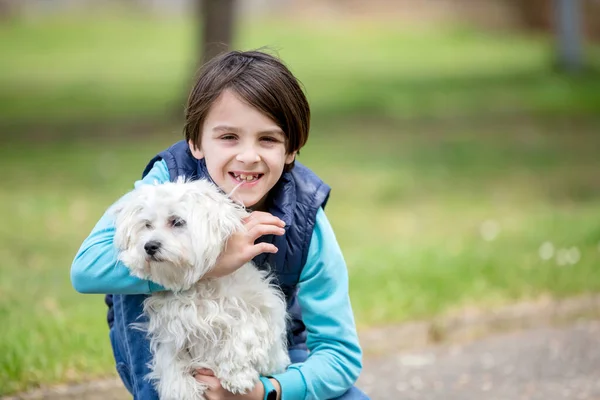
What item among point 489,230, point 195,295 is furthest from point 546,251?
point 195,295

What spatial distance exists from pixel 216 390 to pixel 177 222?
595mm

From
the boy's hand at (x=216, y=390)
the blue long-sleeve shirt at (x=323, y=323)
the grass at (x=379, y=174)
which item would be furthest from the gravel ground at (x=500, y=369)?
the boy's hand at (x=216, y=390)

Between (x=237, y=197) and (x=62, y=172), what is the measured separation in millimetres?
7584

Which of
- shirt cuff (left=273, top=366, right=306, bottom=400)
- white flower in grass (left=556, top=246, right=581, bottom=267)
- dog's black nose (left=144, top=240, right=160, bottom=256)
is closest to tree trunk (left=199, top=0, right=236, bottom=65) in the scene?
white flower in grass (left=556, top=246, right=581, bottom=267)

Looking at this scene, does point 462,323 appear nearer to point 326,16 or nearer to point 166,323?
point 166,323

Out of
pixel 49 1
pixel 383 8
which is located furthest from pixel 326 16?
pixel 49 1

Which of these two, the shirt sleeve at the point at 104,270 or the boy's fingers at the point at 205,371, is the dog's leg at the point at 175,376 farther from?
the shirt sleeve at the point at 104,270

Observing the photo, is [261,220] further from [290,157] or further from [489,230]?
[489,230]

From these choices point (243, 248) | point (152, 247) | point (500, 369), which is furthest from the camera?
point (500, 369)

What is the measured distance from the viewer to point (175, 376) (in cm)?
296

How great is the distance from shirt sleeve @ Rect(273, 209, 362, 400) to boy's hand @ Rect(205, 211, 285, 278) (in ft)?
1.03

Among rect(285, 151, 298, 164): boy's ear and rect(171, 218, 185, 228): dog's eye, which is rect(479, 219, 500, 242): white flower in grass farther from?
rect(171, 218, 185, 228): dog's eye

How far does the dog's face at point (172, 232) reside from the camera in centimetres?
275

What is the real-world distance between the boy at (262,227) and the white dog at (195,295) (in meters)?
0.07
